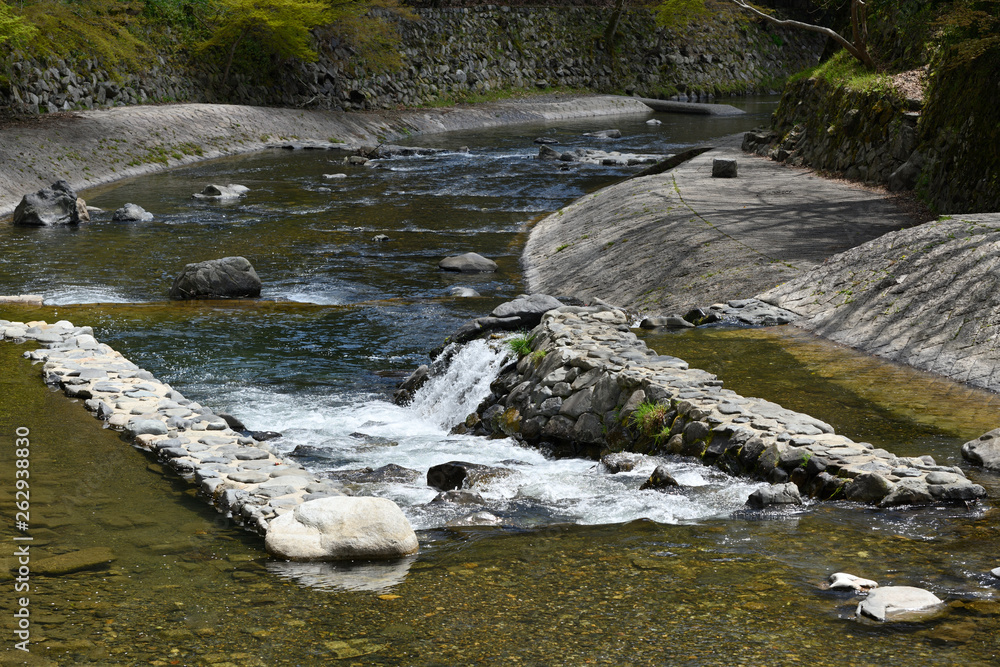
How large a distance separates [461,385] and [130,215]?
52.6 ft

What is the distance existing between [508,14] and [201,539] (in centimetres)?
5871

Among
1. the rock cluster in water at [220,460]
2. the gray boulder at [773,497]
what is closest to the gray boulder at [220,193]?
the rock cluster in water at [220,460]

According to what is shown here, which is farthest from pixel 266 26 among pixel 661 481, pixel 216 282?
pixel 661 481

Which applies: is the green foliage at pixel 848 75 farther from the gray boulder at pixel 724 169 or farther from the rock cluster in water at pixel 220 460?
the rock cluster in water at pixel 220 460

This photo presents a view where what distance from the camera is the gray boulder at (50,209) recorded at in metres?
24.3

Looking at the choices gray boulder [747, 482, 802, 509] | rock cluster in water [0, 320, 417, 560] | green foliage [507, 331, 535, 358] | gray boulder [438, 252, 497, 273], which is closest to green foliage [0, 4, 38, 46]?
gray boulder [438, 252, 497, 273]

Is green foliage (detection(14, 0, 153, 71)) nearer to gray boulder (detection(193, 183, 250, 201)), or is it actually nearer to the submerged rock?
gray boulder (detection(193, 183, 250, 201))

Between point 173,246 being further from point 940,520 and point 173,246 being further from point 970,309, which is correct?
point 940,520

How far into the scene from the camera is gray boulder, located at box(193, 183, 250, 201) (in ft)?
94.2

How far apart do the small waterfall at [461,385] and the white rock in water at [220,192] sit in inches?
705

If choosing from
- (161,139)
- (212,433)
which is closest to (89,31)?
(161,139)

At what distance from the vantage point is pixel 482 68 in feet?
190

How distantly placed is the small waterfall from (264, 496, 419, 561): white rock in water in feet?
15.3

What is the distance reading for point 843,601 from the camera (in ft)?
18.9
